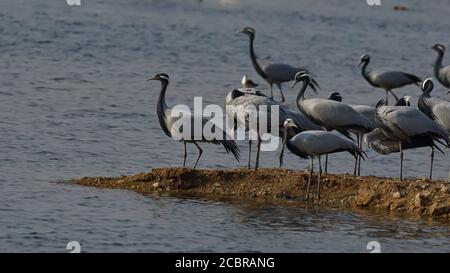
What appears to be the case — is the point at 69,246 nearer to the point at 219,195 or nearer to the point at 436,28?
the point at 219,195

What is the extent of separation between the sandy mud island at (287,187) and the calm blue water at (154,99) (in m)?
0.36

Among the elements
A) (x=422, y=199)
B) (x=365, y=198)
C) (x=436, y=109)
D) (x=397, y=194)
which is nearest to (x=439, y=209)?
(x=422, y=199)

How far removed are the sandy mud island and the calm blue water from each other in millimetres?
359

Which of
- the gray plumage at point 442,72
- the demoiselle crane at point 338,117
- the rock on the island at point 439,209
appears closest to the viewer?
the rock on the island at point 439,209

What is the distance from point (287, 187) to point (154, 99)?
8514mm

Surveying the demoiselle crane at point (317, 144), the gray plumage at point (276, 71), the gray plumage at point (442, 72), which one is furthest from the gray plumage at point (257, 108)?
the gray plumage at point (442, 72)

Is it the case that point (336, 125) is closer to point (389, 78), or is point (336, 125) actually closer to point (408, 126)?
point (408, 126)

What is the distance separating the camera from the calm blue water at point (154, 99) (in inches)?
513

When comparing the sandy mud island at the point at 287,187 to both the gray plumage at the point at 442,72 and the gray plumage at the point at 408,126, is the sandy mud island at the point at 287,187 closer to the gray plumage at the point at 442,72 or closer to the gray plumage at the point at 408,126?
the gray plumage at the point at 408,126

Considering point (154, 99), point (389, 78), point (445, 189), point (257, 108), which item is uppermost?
point (257, 108)

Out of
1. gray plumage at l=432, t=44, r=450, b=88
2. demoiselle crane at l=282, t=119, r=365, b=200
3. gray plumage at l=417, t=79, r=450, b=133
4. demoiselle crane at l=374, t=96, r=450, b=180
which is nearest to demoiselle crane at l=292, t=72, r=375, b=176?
demoiselle crane at l=374, t=96, r=450, b=180

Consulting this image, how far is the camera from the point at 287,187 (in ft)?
48.7

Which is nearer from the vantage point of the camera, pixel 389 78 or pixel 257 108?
pixel 257 108

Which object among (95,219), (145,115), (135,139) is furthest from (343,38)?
(95,219)
